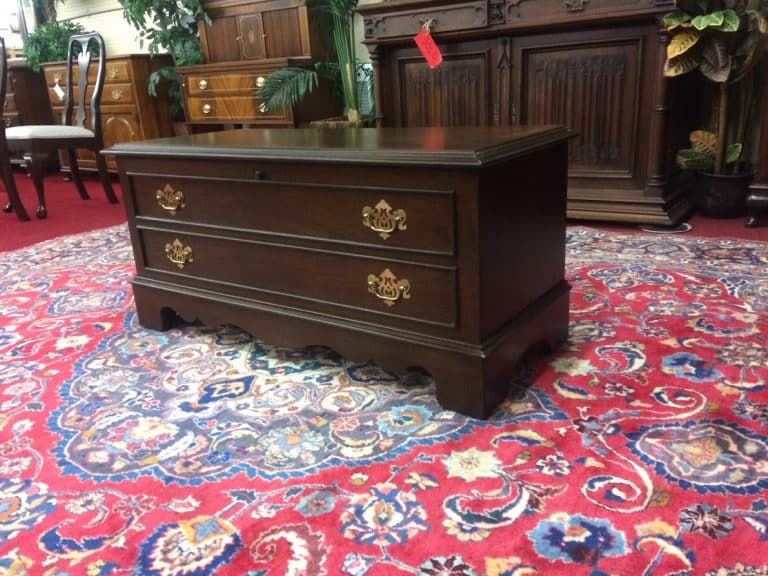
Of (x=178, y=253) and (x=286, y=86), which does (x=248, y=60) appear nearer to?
(x=286, y=86)

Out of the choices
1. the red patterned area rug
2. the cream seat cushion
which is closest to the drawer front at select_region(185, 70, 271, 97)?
the cream seat cushion

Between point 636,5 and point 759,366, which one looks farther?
point 636,5

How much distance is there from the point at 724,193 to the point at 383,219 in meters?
1.98

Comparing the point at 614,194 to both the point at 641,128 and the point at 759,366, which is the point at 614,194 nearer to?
the point at 641,128

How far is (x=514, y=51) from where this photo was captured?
2.74 metres

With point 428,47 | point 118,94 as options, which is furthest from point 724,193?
point 118,94

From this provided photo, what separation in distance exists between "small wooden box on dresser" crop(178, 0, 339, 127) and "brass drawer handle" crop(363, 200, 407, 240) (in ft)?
7.48

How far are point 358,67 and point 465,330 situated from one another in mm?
2649

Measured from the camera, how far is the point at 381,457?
1.16 m

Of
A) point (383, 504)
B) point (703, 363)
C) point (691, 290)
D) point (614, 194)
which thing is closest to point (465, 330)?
point (383, 504)

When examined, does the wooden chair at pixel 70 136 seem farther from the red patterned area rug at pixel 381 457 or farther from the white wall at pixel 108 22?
the red patterned area rug at pixel 381 457

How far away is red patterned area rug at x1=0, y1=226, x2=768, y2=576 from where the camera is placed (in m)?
0.93

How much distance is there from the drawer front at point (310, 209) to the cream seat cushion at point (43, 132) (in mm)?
2020

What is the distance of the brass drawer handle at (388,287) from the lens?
4.32 ft
